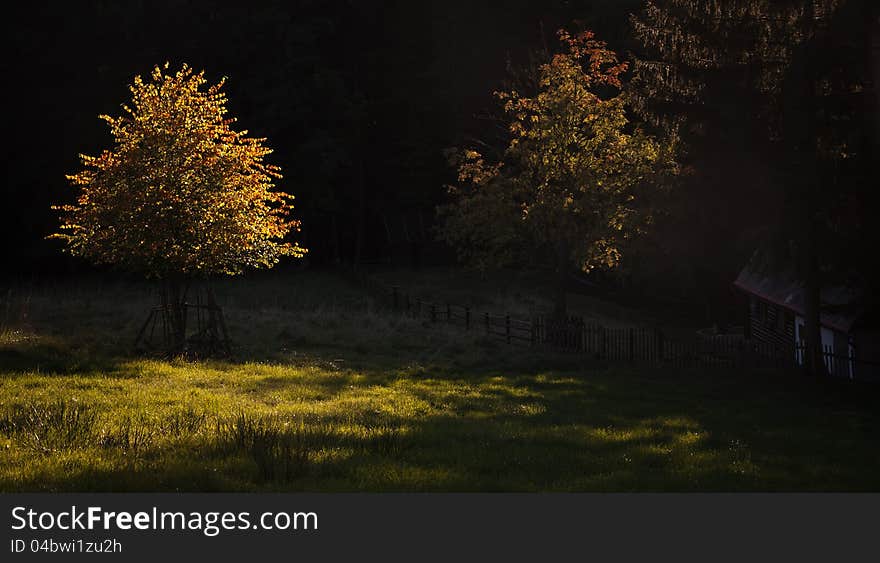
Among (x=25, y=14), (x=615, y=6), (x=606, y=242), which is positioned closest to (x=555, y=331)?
(x=606, y=242)

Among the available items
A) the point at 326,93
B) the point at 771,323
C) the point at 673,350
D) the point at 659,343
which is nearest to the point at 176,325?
the point at 659,343

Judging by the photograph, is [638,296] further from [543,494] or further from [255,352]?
[543,494]

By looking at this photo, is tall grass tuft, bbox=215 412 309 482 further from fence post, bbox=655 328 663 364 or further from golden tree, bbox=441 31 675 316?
golden tree, bbox=441 31 675 316

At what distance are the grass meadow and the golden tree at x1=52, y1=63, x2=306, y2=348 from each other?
294cm

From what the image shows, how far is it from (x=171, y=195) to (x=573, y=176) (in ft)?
58.4

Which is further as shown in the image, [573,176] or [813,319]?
[573,176]

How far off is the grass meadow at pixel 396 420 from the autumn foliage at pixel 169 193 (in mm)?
3053

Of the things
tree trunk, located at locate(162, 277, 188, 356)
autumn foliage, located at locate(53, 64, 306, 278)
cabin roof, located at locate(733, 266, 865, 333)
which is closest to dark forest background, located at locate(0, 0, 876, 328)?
cabin roof, located at locate(733, 266, 865, 333)

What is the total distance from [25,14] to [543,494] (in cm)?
6004

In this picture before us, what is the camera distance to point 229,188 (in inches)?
999

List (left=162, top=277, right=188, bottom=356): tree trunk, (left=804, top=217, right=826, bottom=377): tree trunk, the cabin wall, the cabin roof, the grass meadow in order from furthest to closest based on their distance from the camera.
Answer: the cabin wall → (left=804, top=217, right=826, bottom=377): tree trunk → (left=162, top=277, right=188, bottom=356): tree trunk → the cabin roof → the grass meadow

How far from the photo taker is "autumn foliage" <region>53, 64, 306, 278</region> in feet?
80.3

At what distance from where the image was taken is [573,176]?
36062mm

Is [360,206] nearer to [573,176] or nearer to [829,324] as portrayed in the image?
[573,176]
